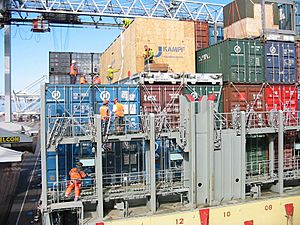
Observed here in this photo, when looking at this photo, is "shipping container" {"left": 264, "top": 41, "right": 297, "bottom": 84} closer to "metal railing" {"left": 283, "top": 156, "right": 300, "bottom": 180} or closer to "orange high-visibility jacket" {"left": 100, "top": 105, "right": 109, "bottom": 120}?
"metal railing" {"left": 283, "top": 156, "right": 300, "bottom": 180}

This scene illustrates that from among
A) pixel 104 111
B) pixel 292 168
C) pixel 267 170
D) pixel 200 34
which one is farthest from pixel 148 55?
pixel 292 168

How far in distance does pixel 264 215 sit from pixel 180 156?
4013 millimetres

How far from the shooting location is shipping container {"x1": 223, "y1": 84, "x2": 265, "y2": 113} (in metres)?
14.8

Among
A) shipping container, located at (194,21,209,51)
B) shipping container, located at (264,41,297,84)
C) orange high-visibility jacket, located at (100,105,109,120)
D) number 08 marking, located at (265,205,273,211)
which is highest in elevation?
shipping container, located at (194,21,209,51)

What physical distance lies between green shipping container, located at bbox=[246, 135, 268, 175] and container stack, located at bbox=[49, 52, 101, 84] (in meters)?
22.4

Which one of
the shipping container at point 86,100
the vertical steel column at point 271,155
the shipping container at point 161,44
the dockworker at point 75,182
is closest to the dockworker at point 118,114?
the shipping container at point 86,100

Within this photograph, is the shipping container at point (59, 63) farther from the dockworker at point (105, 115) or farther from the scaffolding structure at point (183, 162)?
the dockworker at point (105, 115)

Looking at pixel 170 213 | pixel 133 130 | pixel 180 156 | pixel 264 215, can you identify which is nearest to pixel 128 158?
pixel 133 130

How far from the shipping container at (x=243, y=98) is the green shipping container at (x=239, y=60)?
34 centimetres

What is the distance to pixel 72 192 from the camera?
1135 centimetres

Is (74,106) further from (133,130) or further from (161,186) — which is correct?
(161,186)

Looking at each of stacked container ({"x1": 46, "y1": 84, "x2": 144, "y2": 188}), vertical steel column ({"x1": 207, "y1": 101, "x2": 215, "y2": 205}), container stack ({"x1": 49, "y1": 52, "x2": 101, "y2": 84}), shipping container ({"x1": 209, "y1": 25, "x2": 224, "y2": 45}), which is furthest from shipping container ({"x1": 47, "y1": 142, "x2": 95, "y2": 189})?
container stack ({"x1": 49, "y1": 52, "x2": 101, "y2": 84})

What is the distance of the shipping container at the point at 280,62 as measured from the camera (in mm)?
15555

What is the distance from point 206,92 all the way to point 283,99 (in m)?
4.17
